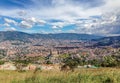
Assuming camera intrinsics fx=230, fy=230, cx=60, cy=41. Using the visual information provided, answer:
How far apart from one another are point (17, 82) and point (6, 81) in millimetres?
372

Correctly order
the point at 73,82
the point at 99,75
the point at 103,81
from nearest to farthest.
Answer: the point at 73,82
the point at 103,81
the point at 99,75

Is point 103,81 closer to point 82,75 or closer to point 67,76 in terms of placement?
point 82,75

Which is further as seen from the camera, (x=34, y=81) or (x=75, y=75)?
(x=75, y=75)

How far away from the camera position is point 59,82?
25.2ft

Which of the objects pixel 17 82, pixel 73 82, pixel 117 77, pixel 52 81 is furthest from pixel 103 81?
pixel 17 82

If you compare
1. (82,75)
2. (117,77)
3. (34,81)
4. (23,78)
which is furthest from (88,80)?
(23,78)

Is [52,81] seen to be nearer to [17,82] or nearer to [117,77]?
[17,82]

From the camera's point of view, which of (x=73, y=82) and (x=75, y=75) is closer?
(x=73, y=82)

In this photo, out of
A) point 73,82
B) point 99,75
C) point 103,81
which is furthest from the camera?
point 99,75

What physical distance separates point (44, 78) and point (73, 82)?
1158 mm

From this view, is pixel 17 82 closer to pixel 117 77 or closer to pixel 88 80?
pixel 88 80

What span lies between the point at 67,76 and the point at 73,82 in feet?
2.49

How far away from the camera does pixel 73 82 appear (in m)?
7.62

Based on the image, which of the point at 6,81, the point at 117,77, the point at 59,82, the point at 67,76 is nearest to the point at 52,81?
the point at 59,82
